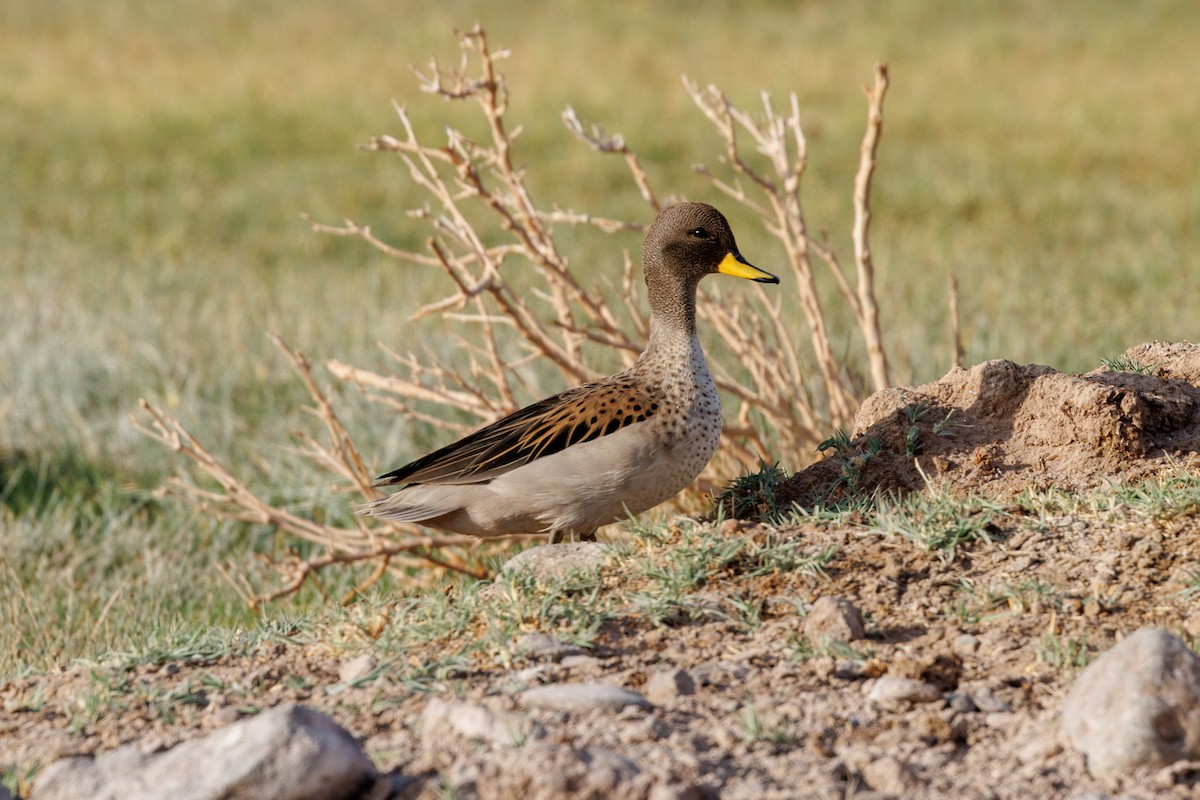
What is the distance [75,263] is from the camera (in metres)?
11.9

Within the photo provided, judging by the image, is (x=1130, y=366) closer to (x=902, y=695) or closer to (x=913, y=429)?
(x=913, y=429)

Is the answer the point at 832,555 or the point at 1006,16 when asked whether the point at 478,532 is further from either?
the point at 1006,16

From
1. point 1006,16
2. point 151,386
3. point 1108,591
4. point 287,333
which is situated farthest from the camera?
point 1006,16

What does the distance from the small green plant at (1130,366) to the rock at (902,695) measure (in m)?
1.86

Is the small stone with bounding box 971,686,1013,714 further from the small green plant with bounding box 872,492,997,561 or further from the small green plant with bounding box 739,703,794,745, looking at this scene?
the small green plant with bounding box 872,492,997,561

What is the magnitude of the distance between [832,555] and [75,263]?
9.55 m

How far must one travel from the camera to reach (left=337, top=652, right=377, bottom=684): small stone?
340cm

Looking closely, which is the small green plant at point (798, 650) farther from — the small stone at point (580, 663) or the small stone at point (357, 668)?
the small stone at point (357, 668)

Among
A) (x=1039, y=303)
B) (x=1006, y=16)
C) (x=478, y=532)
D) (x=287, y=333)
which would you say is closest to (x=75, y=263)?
(x=287, y=333)

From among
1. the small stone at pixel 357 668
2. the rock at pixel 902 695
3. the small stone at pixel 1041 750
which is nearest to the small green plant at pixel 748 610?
the rock at pixel 902 695

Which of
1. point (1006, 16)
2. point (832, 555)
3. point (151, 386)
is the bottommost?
point (151, 386)

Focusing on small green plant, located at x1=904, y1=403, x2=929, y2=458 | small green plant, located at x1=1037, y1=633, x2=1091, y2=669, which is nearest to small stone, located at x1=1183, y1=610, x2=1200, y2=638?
small green plant, located at x1=1037, y1=633, x2=1091, y2=669

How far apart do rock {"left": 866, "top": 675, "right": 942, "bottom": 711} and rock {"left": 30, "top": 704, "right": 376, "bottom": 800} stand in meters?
1.07

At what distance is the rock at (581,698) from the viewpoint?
3115mm
